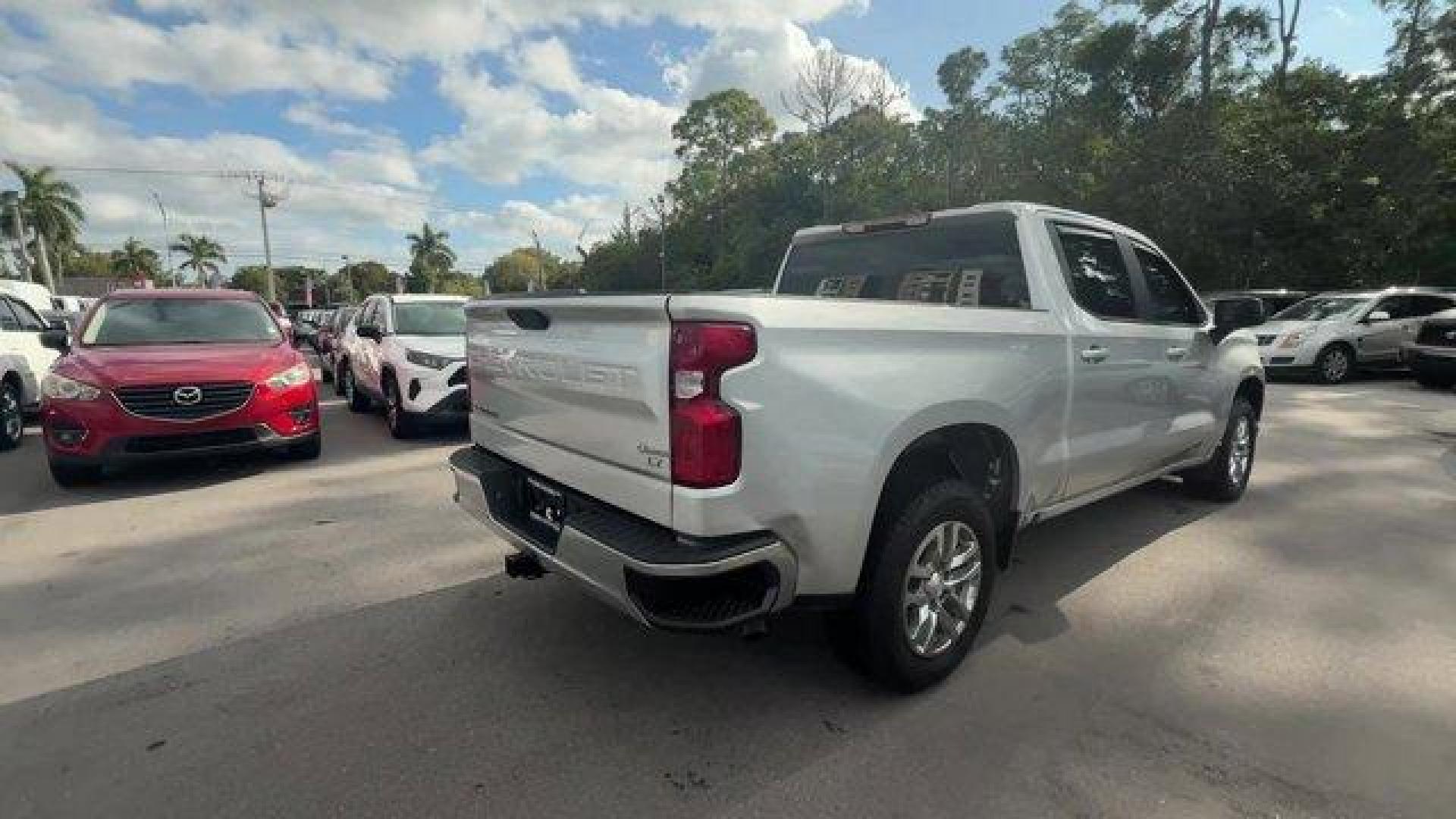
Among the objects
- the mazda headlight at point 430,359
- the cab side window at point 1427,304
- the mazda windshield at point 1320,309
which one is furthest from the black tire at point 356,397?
the cab side window at point 1427,304

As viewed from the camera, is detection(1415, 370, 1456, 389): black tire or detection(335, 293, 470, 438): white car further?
detection(1415, 370, 1456, 389): black tire

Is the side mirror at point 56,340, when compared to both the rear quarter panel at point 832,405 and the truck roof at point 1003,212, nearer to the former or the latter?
the truck roof at point 1003,212

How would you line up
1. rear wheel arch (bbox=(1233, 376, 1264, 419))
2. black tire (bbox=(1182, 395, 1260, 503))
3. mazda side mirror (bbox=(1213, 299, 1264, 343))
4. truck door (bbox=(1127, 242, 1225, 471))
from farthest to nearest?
1. rear wheel arch (bbox=(1233, 376, 1264, 419))
2. black tire (bbox=(1182, 395, 1260, 503))
3. mazda side mirror (bbox=(1213, 299, 1264, 343))
4. truck door (bbox=(1127, 242, 1225, 471))

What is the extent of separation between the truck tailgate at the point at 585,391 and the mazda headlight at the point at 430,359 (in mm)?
4727

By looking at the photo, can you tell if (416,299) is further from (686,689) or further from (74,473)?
(686,689)

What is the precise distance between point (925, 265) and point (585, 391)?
2042 mm

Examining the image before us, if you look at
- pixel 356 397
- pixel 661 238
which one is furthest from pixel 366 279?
pixel 356 397

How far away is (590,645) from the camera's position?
3.33 metres

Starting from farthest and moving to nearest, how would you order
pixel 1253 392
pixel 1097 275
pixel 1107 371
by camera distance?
pixel 1253 392
pixel 1097 275
pixel 1107 371

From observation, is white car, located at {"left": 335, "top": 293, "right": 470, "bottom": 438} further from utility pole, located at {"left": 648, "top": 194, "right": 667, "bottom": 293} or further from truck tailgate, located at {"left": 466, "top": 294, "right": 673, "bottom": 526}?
utility pole, located at {"left": 648, "top": 194, "right": 667, "bottom": 293}

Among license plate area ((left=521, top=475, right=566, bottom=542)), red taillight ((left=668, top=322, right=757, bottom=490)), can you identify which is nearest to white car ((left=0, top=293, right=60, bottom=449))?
license plate area ((left=521, top=475, right=566, bottom=542))

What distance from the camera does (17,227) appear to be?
5484 centimetres

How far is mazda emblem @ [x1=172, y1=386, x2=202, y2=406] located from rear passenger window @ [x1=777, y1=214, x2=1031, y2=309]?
182 inches

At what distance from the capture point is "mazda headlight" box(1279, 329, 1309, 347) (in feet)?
42.6
